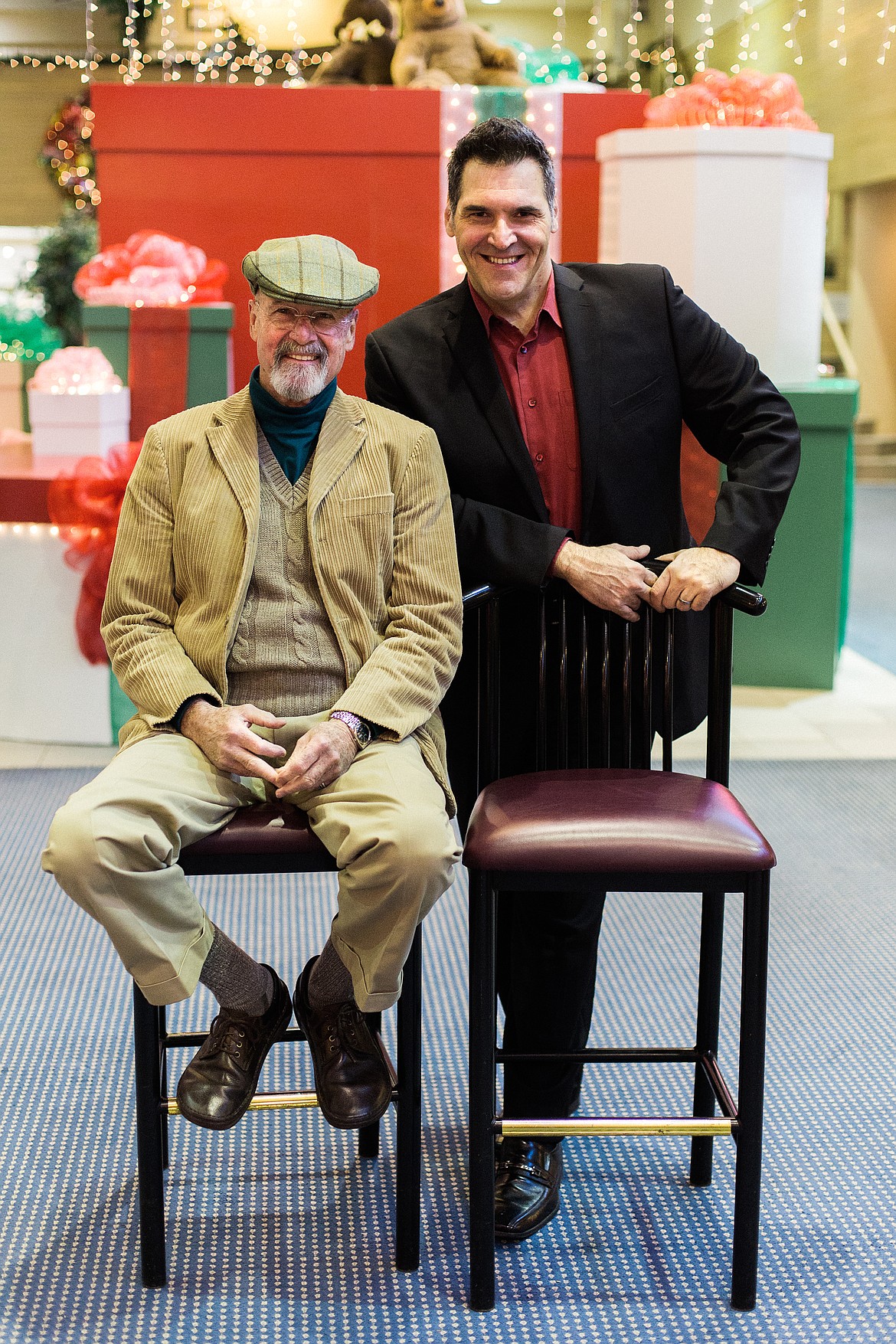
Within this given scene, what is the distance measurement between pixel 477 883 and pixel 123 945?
0.45 meters

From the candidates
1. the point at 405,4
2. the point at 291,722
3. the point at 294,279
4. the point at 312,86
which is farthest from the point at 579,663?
the point at 405,4

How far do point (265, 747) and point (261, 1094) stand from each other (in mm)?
508

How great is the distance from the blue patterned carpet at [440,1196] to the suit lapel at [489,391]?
1.06 m

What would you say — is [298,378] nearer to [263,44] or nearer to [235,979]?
[235,979]

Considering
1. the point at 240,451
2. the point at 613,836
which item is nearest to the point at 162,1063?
the point at 613,836

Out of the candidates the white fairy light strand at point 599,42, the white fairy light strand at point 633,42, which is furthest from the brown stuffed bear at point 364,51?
the white fairy light strand at point 599,42

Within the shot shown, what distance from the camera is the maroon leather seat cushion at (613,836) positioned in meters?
1.75

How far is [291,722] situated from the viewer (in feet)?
6.35

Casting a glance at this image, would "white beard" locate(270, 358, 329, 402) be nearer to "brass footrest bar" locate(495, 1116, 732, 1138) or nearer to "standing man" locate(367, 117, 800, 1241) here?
"standing man" locate(367, 117, 800, 1241)

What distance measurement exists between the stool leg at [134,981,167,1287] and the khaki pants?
0.12 m

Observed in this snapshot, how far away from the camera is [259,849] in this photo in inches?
71.3

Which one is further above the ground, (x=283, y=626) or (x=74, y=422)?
(x=74, y=422)

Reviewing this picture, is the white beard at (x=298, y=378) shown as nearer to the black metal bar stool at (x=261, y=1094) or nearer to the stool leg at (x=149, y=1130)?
the black metal bar stool at (x=261, y=1094)

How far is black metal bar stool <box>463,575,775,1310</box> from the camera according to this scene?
175 centimetres
